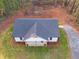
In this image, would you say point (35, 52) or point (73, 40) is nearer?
point (35, 52)

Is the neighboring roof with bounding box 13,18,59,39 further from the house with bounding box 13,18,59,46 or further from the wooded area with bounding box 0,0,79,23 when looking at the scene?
the wooded area with bounding box 0,0,79,23

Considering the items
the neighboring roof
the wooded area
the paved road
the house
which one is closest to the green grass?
the paved road

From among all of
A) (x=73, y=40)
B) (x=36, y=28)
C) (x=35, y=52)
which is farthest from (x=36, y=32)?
(x=73, y=40)

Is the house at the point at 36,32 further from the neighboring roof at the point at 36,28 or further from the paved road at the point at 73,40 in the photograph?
the paved road at the point at 73,40

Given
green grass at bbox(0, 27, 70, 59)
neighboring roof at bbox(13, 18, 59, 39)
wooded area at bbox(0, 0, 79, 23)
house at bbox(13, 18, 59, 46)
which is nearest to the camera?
green grass at bbox(0, 27, 70, 59)

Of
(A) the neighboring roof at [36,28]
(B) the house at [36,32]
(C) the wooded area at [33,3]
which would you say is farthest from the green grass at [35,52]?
(C) the wooded area at [33,3]

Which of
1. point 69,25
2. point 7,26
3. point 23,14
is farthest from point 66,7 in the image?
point 7,26

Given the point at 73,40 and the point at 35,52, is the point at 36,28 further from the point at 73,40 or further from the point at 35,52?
the point at 73,40
